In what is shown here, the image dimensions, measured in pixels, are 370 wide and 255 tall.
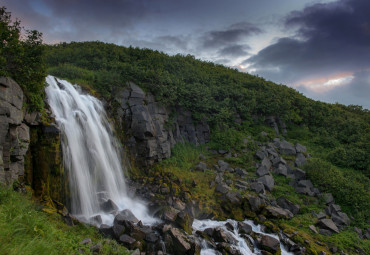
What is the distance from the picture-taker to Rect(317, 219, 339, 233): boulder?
46.1ft

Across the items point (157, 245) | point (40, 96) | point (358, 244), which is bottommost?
point (358, 244)

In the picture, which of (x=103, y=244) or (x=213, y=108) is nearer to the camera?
(x=103, y=244)

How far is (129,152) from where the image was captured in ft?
59.0

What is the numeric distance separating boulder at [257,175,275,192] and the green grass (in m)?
12.7

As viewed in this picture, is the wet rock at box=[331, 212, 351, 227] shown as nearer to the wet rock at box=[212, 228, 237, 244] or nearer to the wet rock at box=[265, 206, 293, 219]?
the wet rock at box=[265, 206, 293, 219]

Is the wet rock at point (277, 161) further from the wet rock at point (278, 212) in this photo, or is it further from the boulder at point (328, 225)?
the boulder at point (328, 225)

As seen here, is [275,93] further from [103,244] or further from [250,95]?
[103,244]

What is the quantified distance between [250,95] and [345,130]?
39.9 feet

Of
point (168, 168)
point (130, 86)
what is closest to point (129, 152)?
point (168, 168)

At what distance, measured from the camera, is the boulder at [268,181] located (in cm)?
1764

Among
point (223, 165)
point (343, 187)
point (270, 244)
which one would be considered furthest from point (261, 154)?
point (270, 244)

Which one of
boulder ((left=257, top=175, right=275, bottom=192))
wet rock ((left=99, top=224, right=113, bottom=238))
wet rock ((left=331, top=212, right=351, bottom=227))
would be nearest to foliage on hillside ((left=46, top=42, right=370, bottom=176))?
wet rock ((left=331, top=212, right=351, bottom=227))

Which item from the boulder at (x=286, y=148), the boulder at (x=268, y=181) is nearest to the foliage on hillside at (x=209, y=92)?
the boulder at (x=286, y=148)

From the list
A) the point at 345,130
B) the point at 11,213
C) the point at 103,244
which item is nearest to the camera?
the point at 11,213
